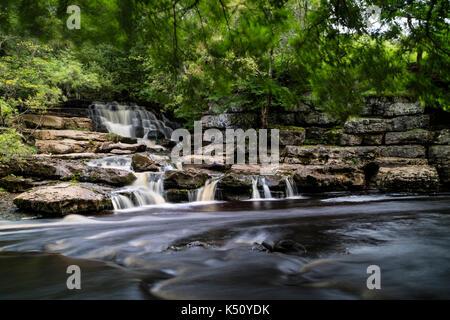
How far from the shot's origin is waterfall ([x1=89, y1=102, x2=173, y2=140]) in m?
18.8

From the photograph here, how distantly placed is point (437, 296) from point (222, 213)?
16.9 feet

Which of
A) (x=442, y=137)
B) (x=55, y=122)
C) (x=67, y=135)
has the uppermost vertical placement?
(x=55, y=122)

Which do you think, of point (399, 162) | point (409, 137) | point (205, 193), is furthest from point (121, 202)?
point (409, 137)

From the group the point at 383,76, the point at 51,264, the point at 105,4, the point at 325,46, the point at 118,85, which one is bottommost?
the point at 51,264

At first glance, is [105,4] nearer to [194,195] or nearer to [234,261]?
[234,261]

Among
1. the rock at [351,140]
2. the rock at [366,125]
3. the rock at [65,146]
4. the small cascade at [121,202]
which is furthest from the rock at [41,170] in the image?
the rock at [366,125]

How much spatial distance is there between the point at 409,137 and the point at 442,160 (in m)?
1.48

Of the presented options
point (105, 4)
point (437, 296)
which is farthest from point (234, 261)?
point (105, 4)

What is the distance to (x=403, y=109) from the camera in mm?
11812

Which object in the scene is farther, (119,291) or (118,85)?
(118,85)

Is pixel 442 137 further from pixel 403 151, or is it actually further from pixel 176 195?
pixel 176 195

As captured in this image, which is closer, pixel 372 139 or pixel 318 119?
pixel 372 139

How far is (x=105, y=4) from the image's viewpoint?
104 inches

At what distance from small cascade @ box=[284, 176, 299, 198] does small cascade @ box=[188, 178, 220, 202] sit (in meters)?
2.59
